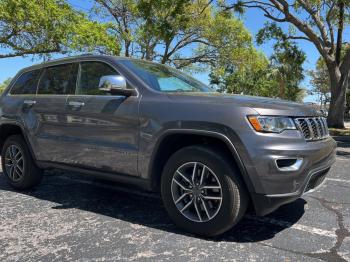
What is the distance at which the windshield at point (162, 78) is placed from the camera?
4.54 meters

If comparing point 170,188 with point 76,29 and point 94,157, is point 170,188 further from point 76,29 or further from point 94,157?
point 76,29

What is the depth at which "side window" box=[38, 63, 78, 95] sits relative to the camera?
5.16 m

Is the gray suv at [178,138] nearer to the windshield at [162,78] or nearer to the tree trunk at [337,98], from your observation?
the windshield at [162,78]

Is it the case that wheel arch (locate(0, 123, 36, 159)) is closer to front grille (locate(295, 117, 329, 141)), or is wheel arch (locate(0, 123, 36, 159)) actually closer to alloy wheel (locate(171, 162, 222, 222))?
alloy wheel (locate(171, 162, 222, 222))

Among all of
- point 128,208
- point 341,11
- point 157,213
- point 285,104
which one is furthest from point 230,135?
point 341,11

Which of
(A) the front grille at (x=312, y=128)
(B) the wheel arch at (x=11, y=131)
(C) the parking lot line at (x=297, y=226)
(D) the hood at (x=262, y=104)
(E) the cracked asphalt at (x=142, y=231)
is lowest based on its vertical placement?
(E) the cracked asphalt at (x=142, y=231)

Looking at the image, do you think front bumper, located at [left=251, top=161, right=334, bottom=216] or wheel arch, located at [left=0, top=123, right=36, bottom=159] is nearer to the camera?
front bumper, located at [left=251, top=161, right=334, bottom=216]

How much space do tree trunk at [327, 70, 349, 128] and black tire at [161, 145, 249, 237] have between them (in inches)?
683

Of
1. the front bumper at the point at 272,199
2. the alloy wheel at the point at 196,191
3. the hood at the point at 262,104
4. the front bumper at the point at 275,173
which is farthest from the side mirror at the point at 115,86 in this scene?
the front bumper at the point at 272,199

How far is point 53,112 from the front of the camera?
5.13 meters

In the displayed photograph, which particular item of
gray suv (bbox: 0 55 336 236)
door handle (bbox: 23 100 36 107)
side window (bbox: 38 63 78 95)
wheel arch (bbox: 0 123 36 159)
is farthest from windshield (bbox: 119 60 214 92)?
wheel arch (bbox: 0 123 36 159)

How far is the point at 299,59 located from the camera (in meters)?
22.8

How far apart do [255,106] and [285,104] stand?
39cm

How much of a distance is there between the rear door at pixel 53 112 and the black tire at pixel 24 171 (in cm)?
28
